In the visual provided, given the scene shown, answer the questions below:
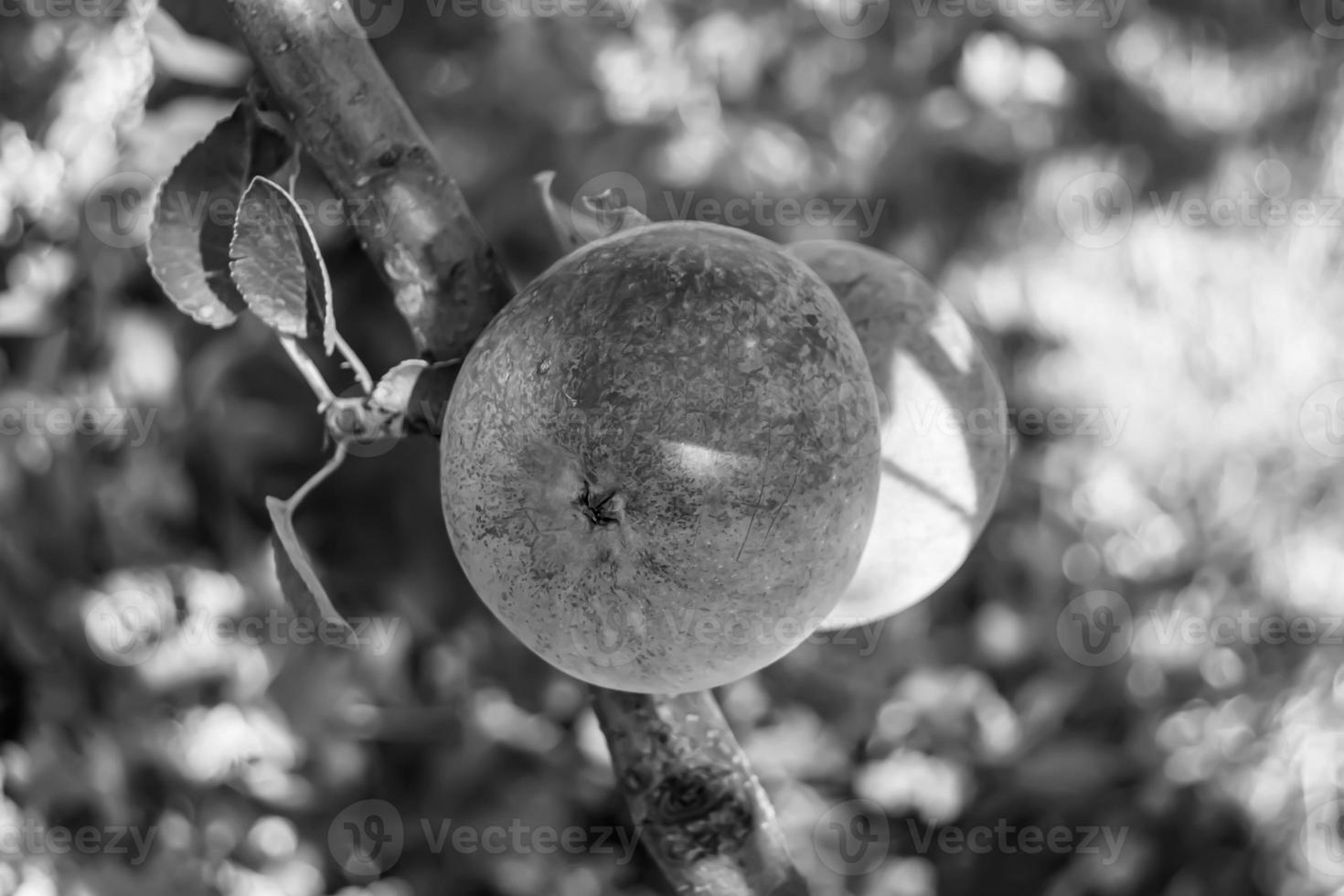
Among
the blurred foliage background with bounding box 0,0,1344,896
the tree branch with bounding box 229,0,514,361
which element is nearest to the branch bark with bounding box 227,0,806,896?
the tree branch with bounding box 229,0,514,361

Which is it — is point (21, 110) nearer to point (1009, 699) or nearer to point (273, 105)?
point (273, 105)

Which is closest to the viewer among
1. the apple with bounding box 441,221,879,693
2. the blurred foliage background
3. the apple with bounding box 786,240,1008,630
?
the apple with bounding box 441,221,879,693

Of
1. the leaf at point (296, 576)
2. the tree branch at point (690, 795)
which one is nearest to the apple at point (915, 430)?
the tree branch at point (690, 795)

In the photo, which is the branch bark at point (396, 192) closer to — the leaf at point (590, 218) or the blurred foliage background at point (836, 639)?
the leaf at point (590, 218)

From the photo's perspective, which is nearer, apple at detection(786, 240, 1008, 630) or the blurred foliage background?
apple at detection(786, 240, 1008, 630)

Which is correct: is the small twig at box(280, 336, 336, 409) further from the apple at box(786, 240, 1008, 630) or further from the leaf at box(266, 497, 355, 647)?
the apple at box(786, 240, 1008, 630)
